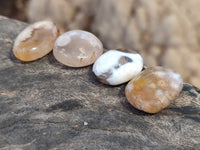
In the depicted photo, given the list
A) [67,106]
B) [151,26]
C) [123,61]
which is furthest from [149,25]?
[67,106]

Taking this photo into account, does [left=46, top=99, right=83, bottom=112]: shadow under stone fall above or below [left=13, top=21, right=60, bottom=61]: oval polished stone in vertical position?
below

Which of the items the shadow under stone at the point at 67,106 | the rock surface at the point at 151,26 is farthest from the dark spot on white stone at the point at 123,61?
the rock surface at the point at 151,26

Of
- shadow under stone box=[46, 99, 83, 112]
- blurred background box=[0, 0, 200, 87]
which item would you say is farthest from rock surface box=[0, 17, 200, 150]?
blurred background box=[0, 0, 200, 87]

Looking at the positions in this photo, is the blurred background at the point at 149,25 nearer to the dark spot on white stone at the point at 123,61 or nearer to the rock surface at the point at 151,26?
the rock surface at the point at 151,26

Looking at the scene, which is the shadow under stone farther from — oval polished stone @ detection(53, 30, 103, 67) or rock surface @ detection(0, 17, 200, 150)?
oval polished stone @ detection(53, 30, 103, 67)

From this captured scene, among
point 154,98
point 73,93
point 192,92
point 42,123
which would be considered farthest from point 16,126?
point 192,92

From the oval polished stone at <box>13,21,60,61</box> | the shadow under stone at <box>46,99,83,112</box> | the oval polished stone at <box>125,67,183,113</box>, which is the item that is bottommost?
the shadow under stone at <box>46,99,83,112</box>
